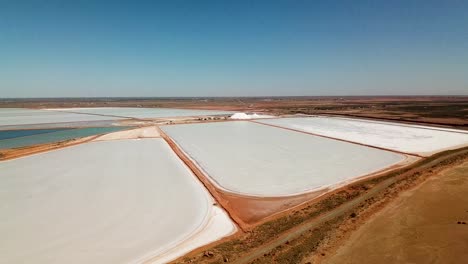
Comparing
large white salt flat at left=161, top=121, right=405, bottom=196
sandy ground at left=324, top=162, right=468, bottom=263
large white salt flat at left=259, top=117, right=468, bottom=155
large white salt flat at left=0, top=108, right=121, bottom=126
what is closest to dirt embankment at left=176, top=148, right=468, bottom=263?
sandy ground at left=324, top=162, right=468, bottom=263

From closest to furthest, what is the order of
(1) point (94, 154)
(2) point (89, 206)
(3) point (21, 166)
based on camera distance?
(2) point (89, 206) → (3) point (21, 166) → (1) point (94, 154)

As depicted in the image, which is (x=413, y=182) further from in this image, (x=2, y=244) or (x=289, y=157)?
(x=2, y=244)

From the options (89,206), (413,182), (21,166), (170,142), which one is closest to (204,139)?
(170,142)

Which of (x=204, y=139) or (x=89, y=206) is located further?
(x=204, y=139)

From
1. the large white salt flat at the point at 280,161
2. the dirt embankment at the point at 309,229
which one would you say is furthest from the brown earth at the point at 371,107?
the dirt embankment at the point at 309,229

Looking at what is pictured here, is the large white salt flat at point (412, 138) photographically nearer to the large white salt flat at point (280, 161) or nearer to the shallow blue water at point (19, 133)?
the large white salt flat at point (280, 161)

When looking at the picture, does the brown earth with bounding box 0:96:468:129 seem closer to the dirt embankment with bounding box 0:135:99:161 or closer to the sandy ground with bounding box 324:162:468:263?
the sandy ground with bounding box 324:162:468:263

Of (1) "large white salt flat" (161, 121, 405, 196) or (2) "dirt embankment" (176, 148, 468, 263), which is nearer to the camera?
(2) "dirt embankment" (176, 148, 468, 263)
